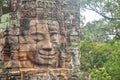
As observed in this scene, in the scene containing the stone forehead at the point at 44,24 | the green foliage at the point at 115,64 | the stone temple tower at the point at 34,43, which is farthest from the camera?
the green foliage at the point at 115,64

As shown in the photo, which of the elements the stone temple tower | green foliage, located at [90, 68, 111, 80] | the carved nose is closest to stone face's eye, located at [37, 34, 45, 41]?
the stone temple tower

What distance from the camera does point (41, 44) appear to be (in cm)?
892

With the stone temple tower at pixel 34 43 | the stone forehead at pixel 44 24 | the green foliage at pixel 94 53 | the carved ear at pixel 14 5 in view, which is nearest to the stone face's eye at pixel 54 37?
the stone temple tower at pixel 34 43

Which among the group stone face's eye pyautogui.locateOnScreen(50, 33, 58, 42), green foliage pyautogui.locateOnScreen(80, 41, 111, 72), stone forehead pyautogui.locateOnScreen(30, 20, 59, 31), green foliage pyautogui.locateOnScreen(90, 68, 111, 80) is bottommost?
green foliage pyautogui.locateOnScreen(90, 68, 111, 80)

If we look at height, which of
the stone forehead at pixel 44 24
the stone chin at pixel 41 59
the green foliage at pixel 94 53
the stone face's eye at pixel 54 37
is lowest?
the green foliage at pixel 94 53

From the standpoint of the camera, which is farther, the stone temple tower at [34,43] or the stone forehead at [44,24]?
the stone forehead at [44,24]

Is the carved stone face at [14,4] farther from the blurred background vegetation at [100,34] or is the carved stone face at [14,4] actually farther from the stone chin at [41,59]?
the blurred background vegetation at [100,34]

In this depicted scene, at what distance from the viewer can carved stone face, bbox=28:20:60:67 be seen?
8.87 meters

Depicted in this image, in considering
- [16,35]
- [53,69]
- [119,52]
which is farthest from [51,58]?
[119,52]

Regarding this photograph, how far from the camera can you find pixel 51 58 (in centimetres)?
896

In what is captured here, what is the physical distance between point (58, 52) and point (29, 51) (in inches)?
25.7

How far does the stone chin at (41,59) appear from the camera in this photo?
8.86 meters

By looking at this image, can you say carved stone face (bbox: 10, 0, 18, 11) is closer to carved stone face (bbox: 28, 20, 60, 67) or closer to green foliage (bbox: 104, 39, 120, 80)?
carved stone face (bbox: 28, 20, 60, 67)

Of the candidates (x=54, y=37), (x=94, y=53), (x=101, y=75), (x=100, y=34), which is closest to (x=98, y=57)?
(x=94, y=53)
